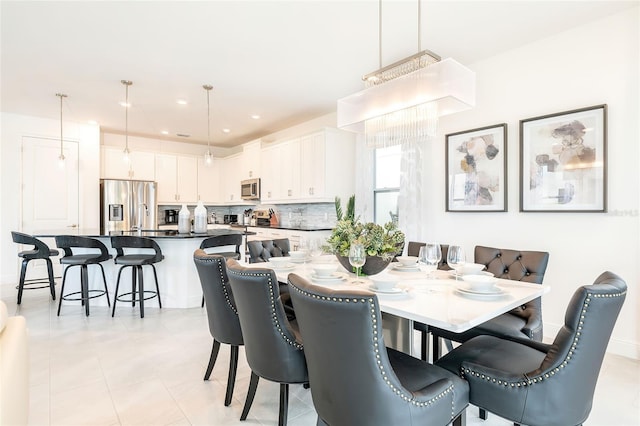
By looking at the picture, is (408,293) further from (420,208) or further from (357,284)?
(420,208)

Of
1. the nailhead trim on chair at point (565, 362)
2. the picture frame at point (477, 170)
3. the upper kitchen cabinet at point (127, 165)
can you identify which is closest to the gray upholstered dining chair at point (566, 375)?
the nailhead trim on chair at point (565, 362)

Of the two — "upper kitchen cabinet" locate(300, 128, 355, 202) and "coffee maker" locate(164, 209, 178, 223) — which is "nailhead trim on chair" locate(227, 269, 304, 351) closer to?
"upper kitchen cabinet" locate(300, 128, 355, 202)

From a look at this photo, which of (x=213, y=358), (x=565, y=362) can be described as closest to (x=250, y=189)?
(x=213, y=358)

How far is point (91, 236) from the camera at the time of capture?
3838 millimetres

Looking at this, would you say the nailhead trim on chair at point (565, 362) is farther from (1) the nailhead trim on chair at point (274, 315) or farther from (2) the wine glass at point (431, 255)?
(1) the nailhead trim on chair at point (274, 315)

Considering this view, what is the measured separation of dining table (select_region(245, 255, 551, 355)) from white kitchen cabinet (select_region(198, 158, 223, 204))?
5.67 meters

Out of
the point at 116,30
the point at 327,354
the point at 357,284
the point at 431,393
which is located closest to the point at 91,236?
the point at 116,30

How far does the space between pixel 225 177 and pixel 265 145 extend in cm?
163

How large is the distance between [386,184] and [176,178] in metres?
4.66

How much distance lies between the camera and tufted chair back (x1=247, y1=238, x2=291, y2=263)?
2930 millimetres

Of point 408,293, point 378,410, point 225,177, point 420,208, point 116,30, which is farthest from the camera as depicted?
point 225,177

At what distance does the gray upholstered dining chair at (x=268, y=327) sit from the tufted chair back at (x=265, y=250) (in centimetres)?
123

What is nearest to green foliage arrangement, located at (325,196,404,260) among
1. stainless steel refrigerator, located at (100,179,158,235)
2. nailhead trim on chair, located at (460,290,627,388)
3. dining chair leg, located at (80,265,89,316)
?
nailhead trim on chair, located at (460,290,627,388)

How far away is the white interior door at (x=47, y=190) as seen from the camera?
556 centimetres
